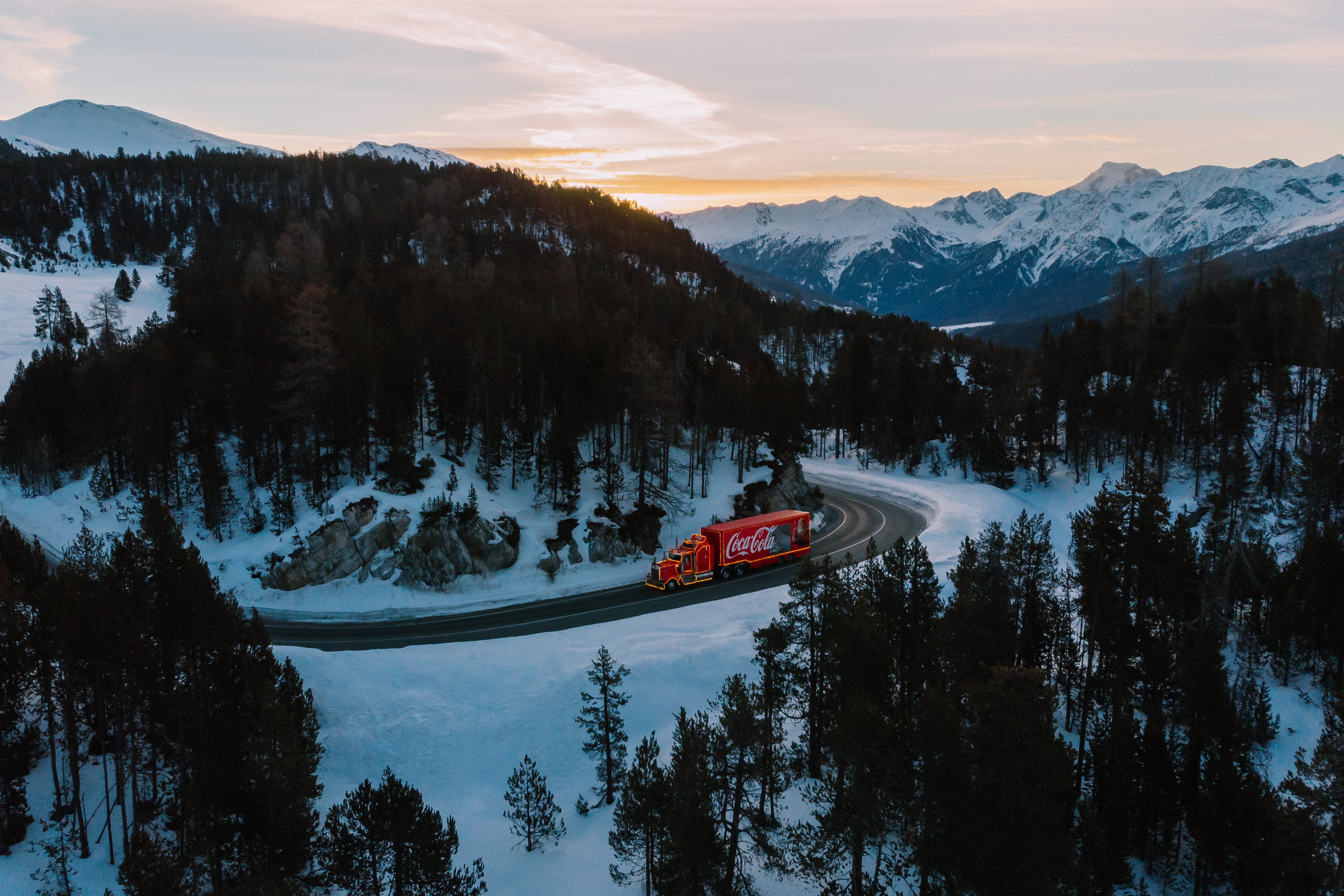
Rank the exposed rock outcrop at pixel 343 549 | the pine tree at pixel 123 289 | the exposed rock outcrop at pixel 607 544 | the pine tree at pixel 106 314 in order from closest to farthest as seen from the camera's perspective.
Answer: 1. the exposed rock outcrop at pixel 343 549
2. the exposed rock outcrop at pixel 607 544
3. the pine tree at pixel 106 314
4. the pine tree at pixel 123 289

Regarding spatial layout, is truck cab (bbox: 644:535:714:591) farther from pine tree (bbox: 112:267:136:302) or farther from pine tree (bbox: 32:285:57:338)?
pine tree (bbox: 112:267:136:302)

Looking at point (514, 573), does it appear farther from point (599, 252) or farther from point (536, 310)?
point (599, 252)

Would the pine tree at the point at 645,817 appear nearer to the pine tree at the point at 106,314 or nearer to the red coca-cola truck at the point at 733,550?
the red coca-cola truck at the point at 733,550

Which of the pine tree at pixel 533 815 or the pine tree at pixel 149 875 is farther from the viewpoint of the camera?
the pine tree at pixel 533 815

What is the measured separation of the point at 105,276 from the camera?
13862 centimetres

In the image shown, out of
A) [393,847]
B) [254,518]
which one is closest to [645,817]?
[393,847]

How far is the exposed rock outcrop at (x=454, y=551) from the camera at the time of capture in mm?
47719

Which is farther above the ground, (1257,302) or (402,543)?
(1257,302)

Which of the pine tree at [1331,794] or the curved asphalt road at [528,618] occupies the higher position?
the pine tree at [1331,794]

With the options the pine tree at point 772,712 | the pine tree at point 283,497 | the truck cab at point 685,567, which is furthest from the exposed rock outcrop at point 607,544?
the pine tree at point 772,712

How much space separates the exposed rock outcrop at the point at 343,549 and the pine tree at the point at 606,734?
72.2 feet

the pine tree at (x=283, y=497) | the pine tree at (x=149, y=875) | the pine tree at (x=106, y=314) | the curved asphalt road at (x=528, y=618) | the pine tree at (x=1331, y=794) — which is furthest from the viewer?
the pine tree at (x=106, y=314)

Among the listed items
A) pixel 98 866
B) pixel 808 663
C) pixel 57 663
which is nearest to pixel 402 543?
pixel 57 663

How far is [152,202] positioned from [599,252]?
11350 centimetres
